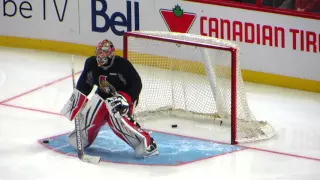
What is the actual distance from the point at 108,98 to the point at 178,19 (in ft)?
10.0

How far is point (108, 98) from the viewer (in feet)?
32.3

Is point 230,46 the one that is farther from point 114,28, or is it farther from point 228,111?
point 114,28

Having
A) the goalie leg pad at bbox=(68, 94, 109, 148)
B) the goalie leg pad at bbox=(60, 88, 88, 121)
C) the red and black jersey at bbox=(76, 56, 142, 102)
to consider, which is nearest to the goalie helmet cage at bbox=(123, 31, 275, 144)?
the red and black jersey at bbox=(76, 56, 142, 102)

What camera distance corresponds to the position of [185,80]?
1135cm

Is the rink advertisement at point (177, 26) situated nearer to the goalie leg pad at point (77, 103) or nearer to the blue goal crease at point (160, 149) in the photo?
the blue goal crease at point (160, 149)

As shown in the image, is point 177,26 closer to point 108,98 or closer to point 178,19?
point 178,19

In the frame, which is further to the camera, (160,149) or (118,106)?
(160,149)

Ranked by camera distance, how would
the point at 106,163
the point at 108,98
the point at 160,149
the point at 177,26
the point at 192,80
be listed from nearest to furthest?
the point at 108,98
the point at 106,163
the point at 160,149
the point at 192,80
the point at 177,26

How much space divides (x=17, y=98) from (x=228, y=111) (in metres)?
2.51

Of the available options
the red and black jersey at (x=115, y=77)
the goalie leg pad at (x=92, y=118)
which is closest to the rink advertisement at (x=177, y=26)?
the red and black jersey at (x=115, y=77)

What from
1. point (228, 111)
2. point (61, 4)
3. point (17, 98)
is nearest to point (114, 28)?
point (61, 4)

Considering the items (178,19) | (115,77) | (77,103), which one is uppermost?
(178,19)

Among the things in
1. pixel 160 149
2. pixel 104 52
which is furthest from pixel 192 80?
pixel 104 52

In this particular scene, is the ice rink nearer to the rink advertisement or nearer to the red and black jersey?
the rink advertisement
